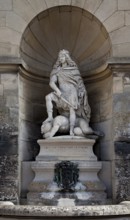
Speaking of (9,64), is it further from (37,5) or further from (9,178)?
(9,178)

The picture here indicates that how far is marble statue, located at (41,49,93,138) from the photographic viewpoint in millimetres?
7266

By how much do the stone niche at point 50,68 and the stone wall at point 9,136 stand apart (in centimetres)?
20

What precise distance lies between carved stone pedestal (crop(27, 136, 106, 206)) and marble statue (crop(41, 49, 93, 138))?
219 millimetres

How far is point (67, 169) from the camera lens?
22.5 feet

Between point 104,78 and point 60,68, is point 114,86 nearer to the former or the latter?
point 104,78

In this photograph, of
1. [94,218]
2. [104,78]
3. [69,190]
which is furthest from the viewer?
[104,78]

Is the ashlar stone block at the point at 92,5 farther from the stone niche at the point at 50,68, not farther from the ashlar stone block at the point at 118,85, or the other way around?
the ashlar stone block at the point at 118,85

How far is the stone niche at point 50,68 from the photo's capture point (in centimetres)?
750

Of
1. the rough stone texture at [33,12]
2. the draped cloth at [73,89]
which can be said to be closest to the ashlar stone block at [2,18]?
the rough stone texture at [33,12]

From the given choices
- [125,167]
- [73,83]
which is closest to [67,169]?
[125,167]

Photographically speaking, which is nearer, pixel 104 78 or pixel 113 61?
pixel 113 61

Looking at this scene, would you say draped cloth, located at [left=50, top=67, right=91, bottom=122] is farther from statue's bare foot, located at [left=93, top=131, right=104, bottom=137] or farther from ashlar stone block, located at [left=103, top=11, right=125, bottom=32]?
ashlar stone block, located at [left=103, top=11, right=125, bottom=32]

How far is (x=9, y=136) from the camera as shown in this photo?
7.17 meters

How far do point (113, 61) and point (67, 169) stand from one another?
2.05 metres
